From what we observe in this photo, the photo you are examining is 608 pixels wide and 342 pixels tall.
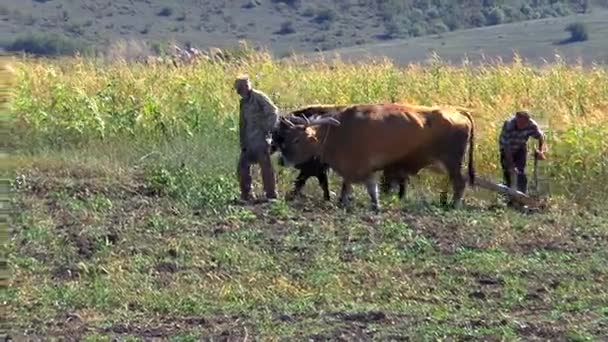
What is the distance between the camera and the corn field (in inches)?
693

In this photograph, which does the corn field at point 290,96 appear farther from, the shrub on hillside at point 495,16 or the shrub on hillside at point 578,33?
the shrub on hillside at point 495,16

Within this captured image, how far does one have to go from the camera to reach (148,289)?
9555 millimetres

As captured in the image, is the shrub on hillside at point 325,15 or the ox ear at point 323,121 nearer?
the ox ear at point 323,121

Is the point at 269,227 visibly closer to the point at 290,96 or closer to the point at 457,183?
the point at 457,183

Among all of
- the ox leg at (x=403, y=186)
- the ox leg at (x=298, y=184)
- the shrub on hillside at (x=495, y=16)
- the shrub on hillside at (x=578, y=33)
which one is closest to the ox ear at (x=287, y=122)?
the ox leg at (x=298, y=184)

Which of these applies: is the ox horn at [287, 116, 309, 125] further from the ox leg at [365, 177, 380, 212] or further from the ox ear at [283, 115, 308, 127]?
the ox leg at [365, 177, 380, 212]

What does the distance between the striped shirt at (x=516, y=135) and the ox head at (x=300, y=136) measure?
1.90 meters

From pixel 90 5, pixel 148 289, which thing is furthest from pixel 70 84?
pixel 90 5

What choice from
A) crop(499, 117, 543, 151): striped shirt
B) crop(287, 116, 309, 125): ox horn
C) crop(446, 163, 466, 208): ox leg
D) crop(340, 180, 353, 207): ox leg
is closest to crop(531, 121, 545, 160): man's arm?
crop(499, 117, 543, 151): striped shirt

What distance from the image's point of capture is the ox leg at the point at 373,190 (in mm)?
14488

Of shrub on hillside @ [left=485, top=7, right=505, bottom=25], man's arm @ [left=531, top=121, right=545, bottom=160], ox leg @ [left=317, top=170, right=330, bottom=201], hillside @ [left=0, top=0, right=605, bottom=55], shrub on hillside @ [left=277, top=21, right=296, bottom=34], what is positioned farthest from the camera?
shrub on hillside @ [left=485, top=7, right=505, bottom=25]

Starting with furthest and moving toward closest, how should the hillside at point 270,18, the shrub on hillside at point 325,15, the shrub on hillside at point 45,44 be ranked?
the shrub on hillside at point 325,15, the hillside at point 270,18, the shrub on hillside at point 45,44

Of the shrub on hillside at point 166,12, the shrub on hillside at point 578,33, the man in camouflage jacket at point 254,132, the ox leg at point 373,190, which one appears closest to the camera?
the ox leg at point 373,190

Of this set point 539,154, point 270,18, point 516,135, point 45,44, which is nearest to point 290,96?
point 516,135
